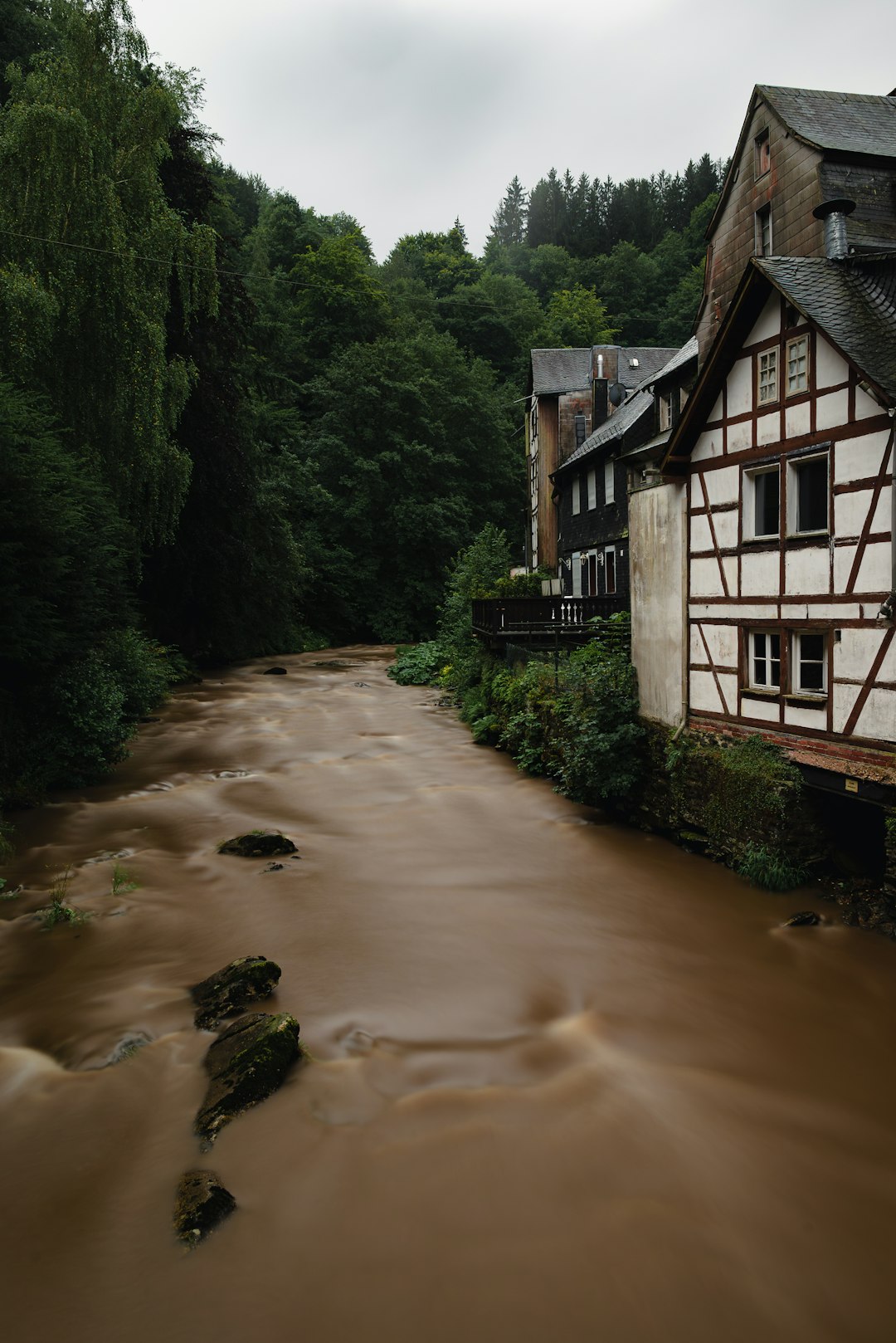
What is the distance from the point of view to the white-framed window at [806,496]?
10469mm

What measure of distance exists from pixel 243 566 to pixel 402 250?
50.8 meters

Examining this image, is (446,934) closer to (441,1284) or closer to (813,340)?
(441,1284)

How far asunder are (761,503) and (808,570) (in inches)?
57.2

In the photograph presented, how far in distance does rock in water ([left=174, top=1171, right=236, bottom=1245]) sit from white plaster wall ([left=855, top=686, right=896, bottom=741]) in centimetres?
778

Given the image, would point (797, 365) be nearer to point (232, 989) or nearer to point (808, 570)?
point (808, 570)

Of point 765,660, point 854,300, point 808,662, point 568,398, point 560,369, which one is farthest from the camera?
point 560,369

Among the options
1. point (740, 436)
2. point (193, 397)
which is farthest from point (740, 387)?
point (193, 397)

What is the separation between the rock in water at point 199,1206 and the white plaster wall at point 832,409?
381 inches

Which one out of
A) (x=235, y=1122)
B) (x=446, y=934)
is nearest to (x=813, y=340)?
(x=446, y=934)

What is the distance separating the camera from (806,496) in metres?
10.7

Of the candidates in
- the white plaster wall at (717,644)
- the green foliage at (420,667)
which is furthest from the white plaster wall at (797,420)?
the green foliage at (420,667)

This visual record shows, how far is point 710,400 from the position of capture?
12.1 meters

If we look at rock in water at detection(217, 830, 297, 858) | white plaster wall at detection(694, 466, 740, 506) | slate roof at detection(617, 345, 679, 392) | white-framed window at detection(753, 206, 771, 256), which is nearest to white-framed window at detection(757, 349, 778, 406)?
white plaster wall at detection(694, 466, 740, 506)

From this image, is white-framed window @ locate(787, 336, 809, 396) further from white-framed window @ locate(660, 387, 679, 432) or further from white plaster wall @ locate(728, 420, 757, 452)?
white-framed window @ locate(660, 387, 679, 432)
